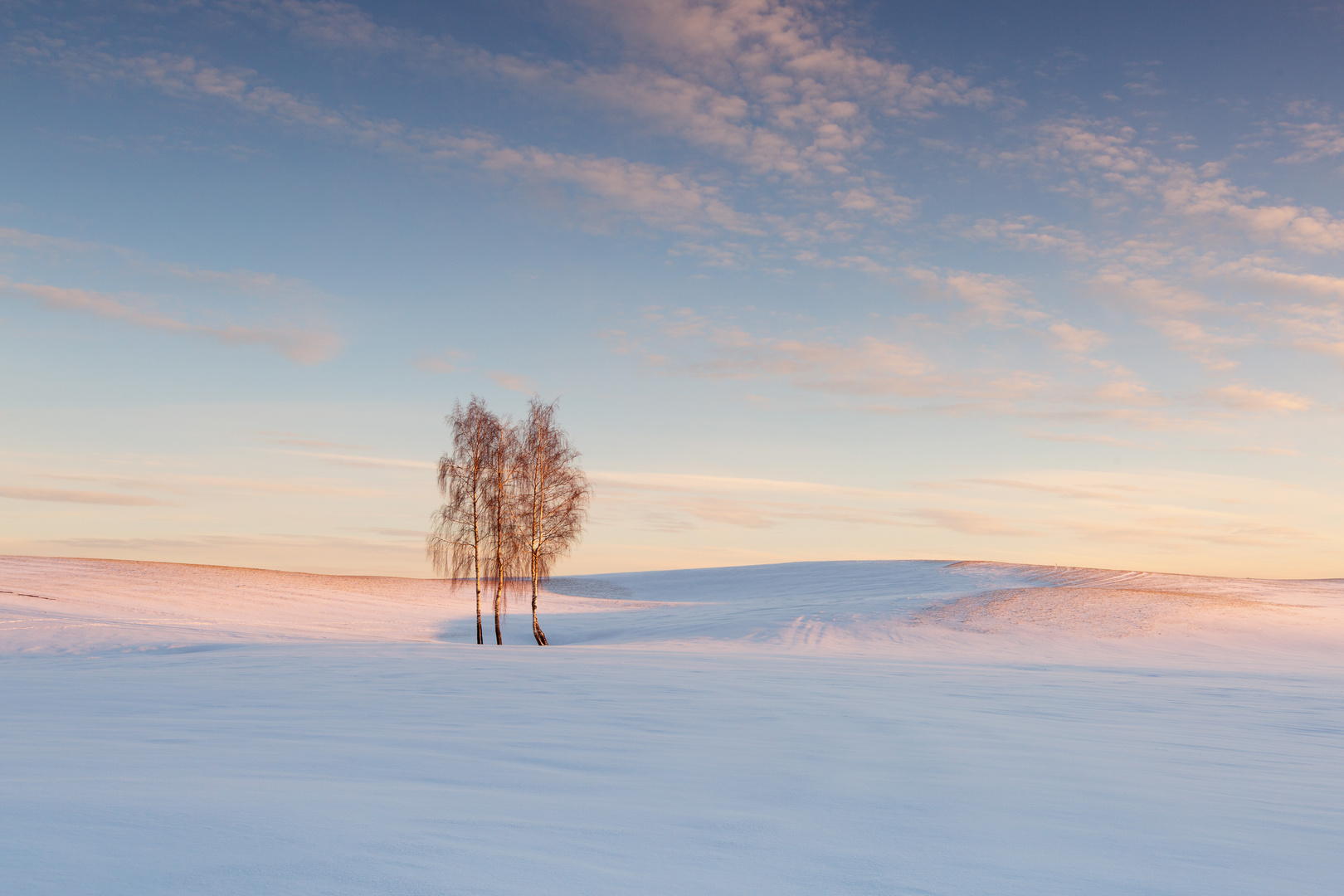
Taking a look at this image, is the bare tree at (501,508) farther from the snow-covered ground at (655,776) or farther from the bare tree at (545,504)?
the snow-covered ground at (655,776)

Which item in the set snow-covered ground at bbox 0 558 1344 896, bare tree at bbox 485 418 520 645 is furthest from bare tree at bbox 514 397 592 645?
snow-covered ground at bbox 0 558 1344 896

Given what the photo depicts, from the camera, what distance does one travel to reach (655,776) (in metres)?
4.95

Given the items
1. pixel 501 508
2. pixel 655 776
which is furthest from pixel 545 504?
pixel 655 776

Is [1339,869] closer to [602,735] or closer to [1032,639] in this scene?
[602,735]

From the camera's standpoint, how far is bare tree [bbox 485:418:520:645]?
23.7 meters

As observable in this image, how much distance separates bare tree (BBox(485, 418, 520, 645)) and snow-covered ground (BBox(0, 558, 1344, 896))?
9214mm

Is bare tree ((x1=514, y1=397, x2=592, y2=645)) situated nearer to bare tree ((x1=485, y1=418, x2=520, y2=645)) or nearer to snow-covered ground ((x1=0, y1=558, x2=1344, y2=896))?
bare tree ((x1=485, y1=418, x2=520, y2=645))

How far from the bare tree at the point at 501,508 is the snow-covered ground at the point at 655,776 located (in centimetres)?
921

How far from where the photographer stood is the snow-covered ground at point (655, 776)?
3178mm

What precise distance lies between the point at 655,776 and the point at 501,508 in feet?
63.7

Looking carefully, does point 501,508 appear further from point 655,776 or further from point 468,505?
point 655,776

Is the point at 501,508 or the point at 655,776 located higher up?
the point at 501,508

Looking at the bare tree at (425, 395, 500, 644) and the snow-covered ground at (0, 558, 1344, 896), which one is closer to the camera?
the snow-covered ground at (0, 558, 1344, 896)

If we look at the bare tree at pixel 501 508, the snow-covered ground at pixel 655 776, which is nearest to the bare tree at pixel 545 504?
the bare tree at pixel 501 508
